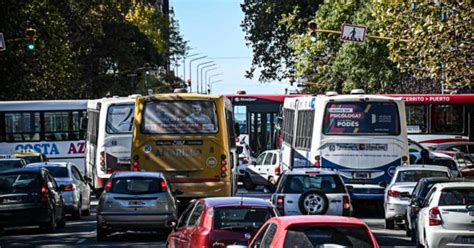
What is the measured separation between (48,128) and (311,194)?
84.5 feet

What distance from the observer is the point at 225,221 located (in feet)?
55.0

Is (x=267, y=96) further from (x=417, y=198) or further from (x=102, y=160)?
(x=417, y=198)

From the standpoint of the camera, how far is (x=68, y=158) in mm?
48875

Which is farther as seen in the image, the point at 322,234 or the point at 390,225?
the point at 390,225

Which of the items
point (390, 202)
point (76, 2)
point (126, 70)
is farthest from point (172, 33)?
point (390, 202)

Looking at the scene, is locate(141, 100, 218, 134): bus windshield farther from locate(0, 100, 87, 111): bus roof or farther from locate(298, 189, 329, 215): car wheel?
locate(0, 100, 87, 111): bus roof

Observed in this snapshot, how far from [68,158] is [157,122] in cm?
1882

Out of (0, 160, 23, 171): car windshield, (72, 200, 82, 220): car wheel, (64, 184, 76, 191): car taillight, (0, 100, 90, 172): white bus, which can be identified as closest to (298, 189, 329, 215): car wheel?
(64, 184, 76, 191): car taillight

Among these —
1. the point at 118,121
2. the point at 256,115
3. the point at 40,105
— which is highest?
the point at 40,105

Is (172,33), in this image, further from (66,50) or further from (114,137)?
(114,137)

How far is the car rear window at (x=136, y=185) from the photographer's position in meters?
25.5

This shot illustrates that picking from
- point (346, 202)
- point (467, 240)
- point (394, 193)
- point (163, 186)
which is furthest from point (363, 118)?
point (467, 240)

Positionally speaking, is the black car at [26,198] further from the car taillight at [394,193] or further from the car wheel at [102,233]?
the car taillight at [394,193]

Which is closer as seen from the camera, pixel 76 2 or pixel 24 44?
pixel 24 44
